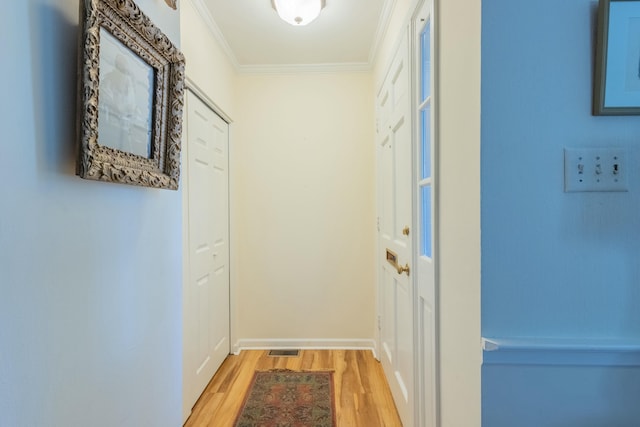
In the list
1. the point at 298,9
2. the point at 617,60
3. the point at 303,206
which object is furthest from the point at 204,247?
the point at 617,60

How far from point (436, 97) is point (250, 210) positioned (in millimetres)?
1970

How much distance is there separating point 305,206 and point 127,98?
1.94 meters

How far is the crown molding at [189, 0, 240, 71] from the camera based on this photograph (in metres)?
1.91

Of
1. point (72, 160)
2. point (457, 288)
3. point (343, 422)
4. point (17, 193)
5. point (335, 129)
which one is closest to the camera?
point (17, 193)

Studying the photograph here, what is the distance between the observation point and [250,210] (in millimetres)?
2777

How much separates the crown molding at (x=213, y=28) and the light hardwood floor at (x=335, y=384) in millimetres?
2407

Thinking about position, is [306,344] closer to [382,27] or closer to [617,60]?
[382,27]

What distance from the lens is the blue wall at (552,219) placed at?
828 mm

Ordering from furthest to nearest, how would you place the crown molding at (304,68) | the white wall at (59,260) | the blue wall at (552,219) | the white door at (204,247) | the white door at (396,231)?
the crown molding at (304,68)
the white door at (204,247)
the white door at (396,231)
the blue wall at (552,219)
the white wall at (59,260)

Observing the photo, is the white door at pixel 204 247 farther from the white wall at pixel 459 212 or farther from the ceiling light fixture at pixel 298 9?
the white wall at pixel 459 212

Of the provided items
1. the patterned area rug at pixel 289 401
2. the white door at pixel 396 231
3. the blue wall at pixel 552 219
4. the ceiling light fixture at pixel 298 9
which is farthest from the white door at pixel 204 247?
the blue wall at pixel 552 219

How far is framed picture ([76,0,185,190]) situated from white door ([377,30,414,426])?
3.43 feet

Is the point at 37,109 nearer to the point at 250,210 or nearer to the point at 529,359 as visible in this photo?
the point at 529,359

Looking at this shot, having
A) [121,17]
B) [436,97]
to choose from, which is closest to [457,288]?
[436,97]
